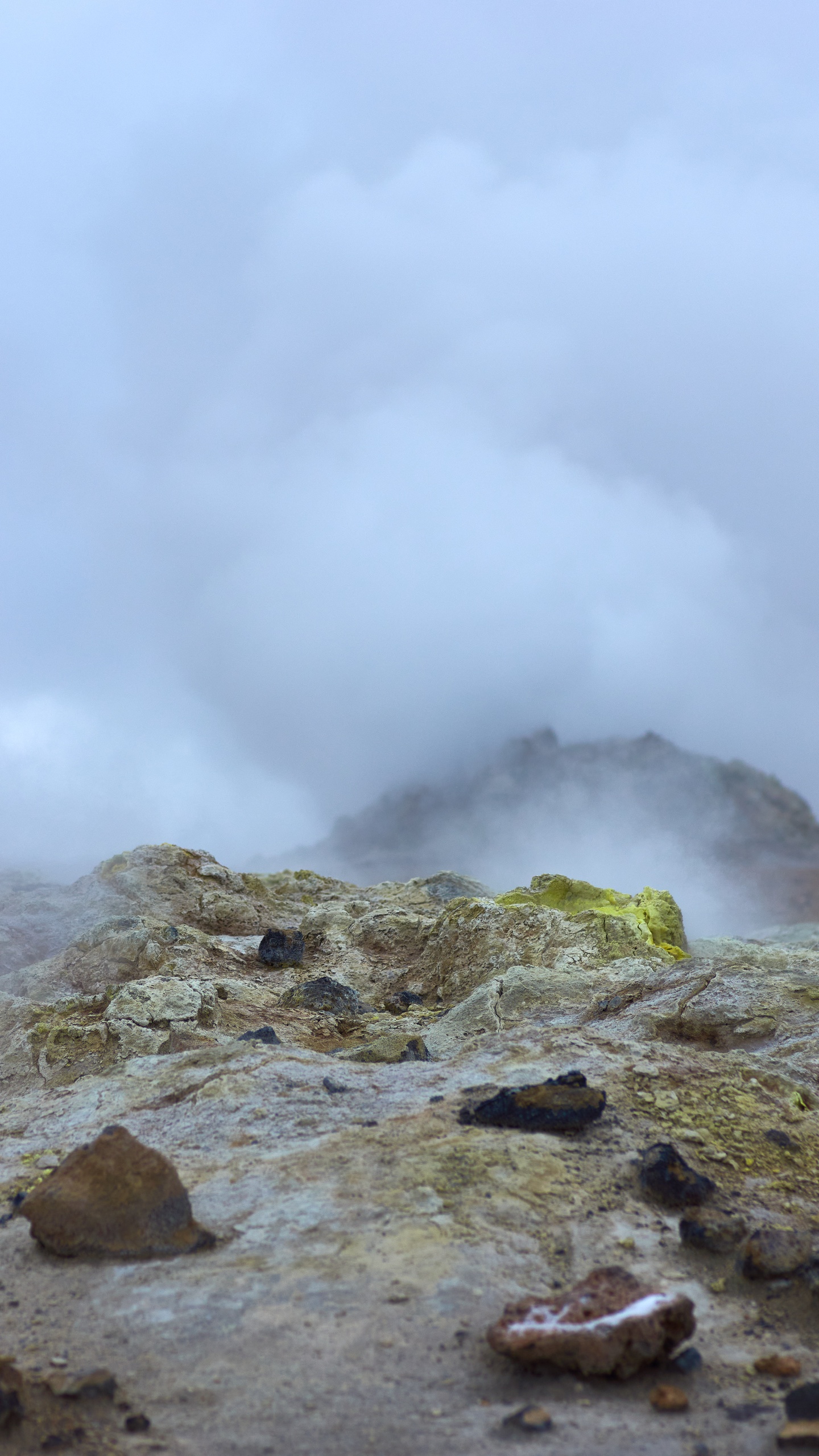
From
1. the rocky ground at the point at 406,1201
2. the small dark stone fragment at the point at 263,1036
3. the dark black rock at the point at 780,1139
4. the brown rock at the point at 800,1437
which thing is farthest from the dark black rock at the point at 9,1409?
the small dark stone fragment at the point at 263,1036

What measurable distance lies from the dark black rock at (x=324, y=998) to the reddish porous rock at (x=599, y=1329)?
7.42 metres

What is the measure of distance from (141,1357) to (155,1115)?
310 cm

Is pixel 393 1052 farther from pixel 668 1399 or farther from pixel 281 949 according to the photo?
pixel 281 949

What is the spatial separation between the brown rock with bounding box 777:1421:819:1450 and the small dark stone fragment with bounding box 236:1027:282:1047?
571 centimetres

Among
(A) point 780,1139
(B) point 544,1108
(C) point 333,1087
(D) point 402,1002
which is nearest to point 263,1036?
(C) point 333,1087

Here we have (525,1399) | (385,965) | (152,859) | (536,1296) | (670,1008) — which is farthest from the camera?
(152,859)

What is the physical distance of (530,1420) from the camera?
3.12m

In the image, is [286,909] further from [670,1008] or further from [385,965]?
[670,1008]

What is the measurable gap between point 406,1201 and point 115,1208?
5.19 ft

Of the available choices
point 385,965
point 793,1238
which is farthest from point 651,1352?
point 385,965

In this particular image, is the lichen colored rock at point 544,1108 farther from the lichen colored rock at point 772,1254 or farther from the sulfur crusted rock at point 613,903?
the sulfur crusted rock at point 613,903

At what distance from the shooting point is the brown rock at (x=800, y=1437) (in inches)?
115

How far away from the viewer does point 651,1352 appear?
3.45m

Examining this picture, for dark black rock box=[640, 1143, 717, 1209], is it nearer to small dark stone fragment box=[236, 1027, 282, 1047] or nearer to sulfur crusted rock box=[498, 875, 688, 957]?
small dark stone fragment box=[236, 1027, 282, 1047]
